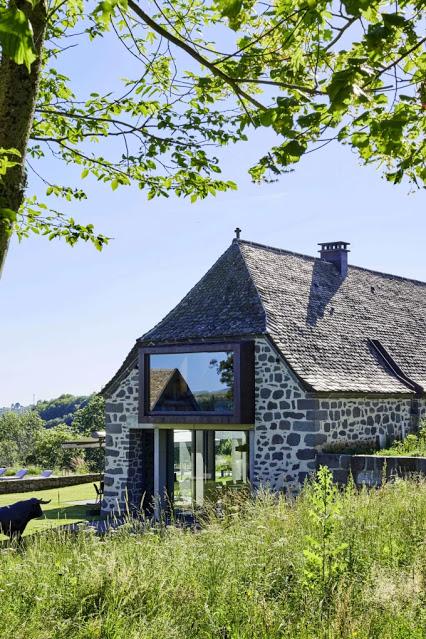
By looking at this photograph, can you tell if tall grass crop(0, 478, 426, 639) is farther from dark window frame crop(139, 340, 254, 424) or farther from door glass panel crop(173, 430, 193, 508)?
door glass panel crop(173, 430, 193, 508)

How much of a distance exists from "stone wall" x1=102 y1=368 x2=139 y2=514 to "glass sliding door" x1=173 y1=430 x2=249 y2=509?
1.39m

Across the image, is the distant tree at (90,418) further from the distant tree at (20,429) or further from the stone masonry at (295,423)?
the stone masonry at (295,423)

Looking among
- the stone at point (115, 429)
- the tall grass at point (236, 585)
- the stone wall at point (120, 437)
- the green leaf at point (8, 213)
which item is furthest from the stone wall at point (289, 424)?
the green leaf at point (8, 213)

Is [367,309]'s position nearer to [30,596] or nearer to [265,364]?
[265,364]

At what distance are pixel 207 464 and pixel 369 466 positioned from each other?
4.97 m

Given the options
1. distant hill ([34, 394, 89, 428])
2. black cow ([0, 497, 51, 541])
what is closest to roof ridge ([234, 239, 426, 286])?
black cow ([0, 497, 51, 541])

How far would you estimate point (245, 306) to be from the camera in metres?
19.7

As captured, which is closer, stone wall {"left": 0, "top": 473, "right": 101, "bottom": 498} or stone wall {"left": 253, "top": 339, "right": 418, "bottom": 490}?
stone wall {"left": 253, "top": 339, "right": 418, "bottom": 490}

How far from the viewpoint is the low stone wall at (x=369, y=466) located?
1509cm

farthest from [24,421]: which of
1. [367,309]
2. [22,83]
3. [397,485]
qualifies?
[22,83]

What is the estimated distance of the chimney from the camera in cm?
2453

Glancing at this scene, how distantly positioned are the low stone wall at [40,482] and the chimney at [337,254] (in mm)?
12198

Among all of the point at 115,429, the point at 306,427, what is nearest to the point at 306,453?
the point at 306,427

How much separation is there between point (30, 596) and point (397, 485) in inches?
233
